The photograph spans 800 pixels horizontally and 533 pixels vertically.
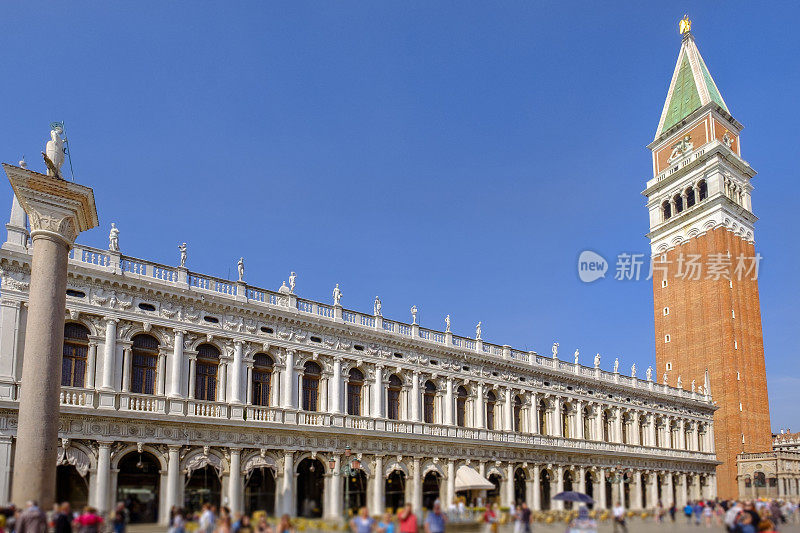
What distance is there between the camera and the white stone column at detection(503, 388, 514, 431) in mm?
45438

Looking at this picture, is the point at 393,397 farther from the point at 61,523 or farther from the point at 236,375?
the point at 61,523

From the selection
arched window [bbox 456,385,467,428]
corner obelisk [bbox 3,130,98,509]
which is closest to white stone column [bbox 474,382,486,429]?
arched window [bbox 456,385,467,428]

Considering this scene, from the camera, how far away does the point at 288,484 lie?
33719 mm

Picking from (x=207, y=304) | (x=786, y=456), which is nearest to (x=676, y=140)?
(x=786, y=456)

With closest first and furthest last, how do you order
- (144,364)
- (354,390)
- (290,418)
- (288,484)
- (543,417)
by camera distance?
(144,364) < (288,484) < (290,418) < (354,390) < (543,417)

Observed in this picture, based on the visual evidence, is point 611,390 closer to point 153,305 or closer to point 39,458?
point 153,305

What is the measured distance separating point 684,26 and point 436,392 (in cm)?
6159

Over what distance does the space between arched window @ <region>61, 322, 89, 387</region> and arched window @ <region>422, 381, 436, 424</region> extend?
18903 millimetres

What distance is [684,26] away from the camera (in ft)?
271

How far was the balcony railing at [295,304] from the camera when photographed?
101 feet

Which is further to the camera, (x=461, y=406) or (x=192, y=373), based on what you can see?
(x=461, y=406)

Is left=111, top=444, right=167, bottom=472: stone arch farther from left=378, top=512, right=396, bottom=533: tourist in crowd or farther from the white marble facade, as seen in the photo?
left=378, top=512, right=396, bottom=533: tourist in crowd

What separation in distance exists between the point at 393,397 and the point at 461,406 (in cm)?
560

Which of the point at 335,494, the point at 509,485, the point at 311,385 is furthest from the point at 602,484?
the point at 311,385
